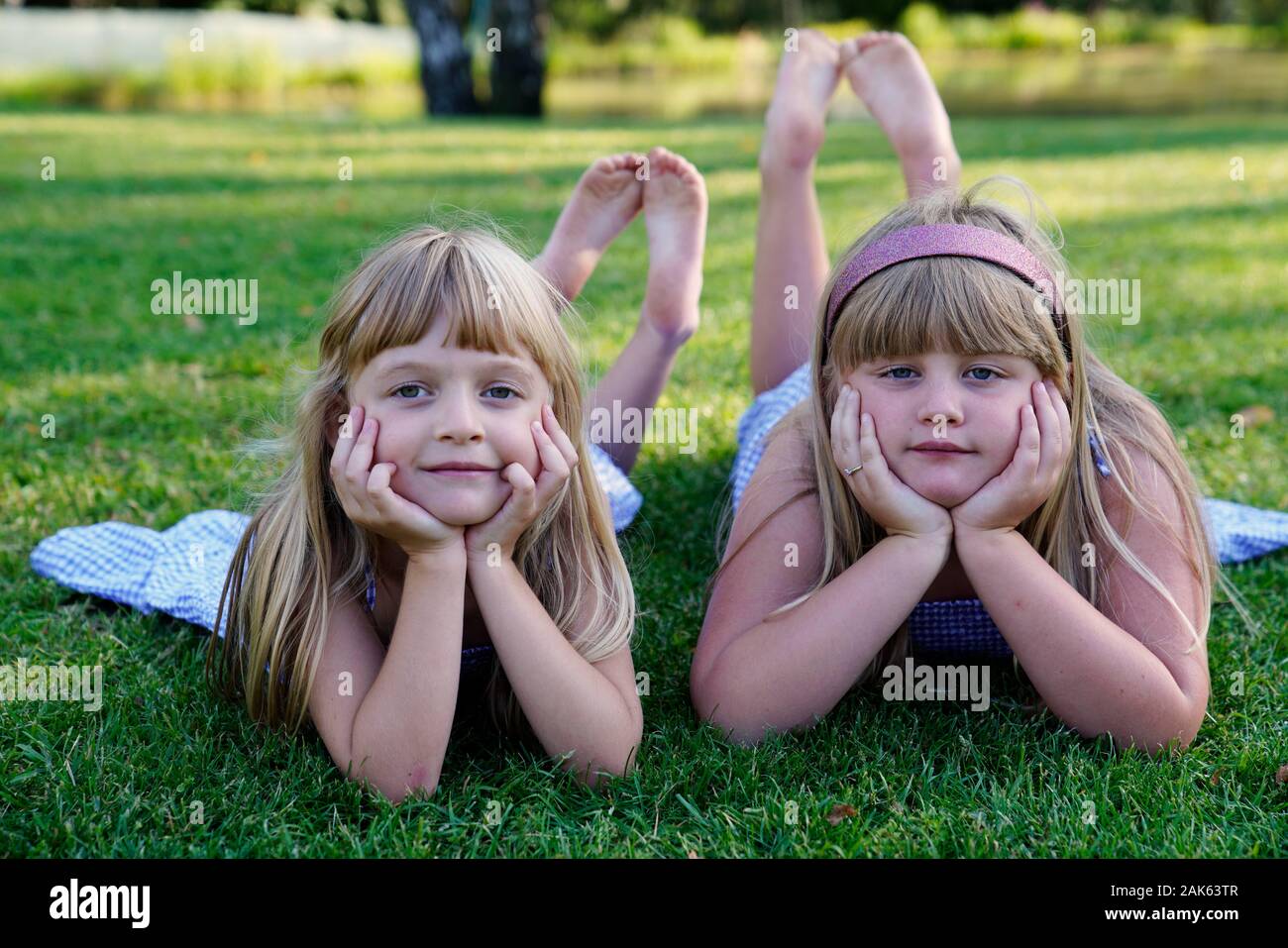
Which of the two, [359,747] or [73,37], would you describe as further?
[73,37]

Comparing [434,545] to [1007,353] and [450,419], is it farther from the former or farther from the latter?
[1007,353]

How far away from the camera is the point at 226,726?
7.93 feet

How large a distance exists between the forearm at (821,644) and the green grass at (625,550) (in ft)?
0.25

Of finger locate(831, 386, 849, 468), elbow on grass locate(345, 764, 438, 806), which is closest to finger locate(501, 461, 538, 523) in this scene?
elbow on grass locate(345, 764, 438, 806)

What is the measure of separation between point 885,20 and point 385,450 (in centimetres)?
3520

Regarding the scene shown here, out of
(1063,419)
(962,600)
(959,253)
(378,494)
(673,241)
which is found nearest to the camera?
(378,494)

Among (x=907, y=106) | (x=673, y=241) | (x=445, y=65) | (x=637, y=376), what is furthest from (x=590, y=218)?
(x=445, y=65)

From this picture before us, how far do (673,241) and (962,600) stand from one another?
1411mm

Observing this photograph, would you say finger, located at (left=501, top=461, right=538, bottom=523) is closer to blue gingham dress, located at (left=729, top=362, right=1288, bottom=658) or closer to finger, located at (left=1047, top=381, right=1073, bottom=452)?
blue gingham dress, located at (left=729, top=362, right=1288, bottom=658)

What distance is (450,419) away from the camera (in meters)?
2.11

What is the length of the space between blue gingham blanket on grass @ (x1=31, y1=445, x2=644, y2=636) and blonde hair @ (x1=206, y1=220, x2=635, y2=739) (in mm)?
395

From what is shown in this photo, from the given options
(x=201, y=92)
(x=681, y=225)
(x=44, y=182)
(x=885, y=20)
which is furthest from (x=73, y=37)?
(x=885, y=20)

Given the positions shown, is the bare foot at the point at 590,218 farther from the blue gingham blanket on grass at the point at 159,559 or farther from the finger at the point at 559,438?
the finger at the point at 559,438

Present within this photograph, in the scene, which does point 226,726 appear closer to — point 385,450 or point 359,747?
point 359,747
